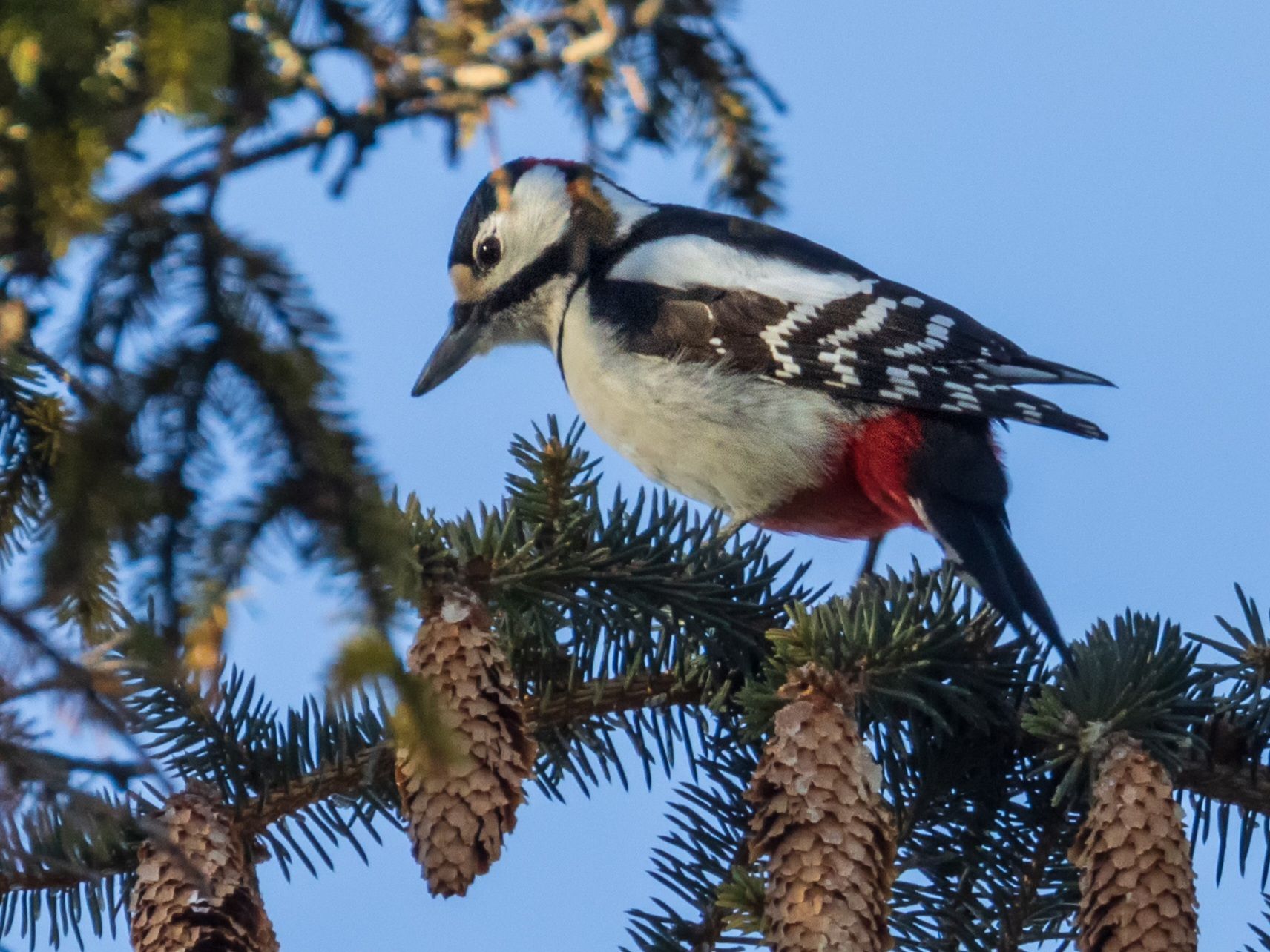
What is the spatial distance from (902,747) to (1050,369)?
111 centimetres

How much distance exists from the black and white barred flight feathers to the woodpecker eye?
259 mm

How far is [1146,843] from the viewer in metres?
1.46

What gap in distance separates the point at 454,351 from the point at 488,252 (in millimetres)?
223

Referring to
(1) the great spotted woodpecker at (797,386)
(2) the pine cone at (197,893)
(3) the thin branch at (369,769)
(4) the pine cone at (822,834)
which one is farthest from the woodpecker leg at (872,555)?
(2) the pine cone at (197,893)

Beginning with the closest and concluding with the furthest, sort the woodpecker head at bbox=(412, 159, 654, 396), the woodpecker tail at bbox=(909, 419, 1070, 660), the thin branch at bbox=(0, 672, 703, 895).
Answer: the thin branch at bbox=(0, 672, 703, 895), the woodpecker tail at bbox=(909, 419, 1070, 660), the woodpecker head at bbox=(412, 159, 654, 396)

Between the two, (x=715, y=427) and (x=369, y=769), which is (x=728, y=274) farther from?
(x=369, y=769)

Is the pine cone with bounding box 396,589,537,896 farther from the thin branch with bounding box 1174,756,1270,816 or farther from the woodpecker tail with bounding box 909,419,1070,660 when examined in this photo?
the woodpecker tail with bounding box 909,419,1070,660

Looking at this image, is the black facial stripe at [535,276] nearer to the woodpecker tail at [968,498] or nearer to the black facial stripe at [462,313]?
the black facial stripe at [462,313]

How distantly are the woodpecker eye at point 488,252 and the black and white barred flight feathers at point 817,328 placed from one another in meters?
0.26

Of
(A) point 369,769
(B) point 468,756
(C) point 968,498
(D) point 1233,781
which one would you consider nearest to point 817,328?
(C) point 968,498

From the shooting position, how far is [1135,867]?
1.45 meters

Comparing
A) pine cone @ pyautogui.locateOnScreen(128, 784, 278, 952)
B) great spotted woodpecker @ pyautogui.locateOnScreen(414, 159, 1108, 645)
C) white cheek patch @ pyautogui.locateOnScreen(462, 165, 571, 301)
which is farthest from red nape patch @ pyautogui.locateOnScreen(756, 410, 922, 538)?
pine cone @ pyautogui.locateOnScreen(128, 784, 278, 952)

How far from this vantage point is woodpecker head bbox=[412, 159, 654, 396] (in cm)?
307

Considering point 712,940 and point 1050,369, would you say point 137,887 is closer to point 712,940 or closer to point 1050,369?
point 712,940
